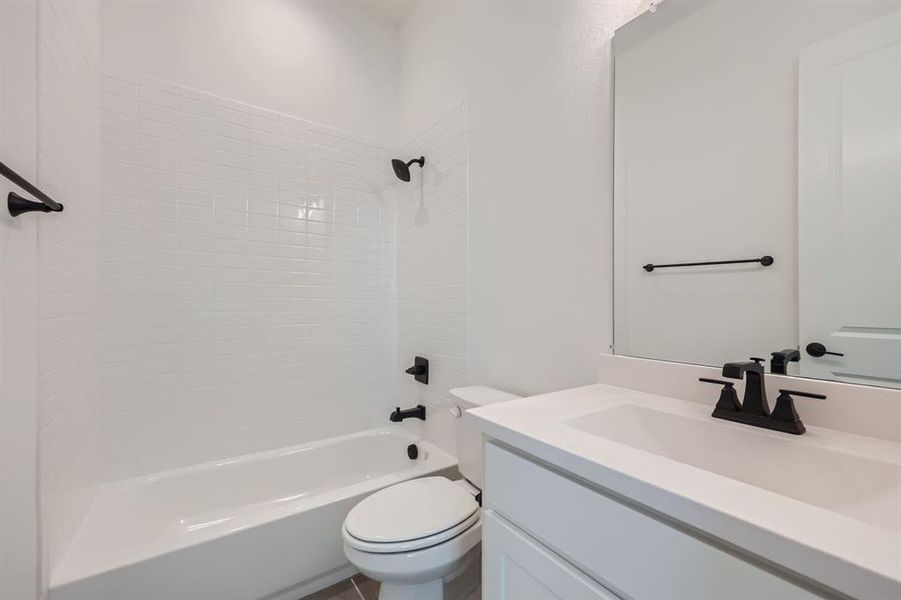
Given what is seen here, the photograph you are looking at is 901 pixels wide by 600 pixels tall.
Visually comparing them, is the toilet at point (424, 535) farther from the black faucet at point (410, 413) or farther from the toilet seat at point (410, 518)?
the black faucet at point (410, 413)

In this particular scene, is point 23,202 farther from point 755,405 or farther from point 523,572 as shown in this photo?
point 755,405

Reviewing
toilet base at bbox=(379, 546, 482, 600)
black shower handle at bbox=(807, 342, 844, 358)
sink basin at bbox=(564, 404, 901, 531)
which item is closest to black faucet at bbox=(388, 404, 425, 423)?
toilet base at bbox=(379, 546, 482, 600)

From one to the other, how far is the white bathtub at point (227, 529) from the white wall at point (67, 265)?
0.10m

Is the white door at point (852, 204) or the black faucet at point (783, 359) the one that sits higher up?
the white door at point (852, 204)

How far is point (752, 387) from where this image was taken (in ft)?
2.42

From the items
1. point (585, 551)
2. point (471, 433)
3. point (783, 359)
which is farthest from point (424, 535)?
point (783, 359)

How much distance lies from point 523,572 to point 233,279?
1762mm

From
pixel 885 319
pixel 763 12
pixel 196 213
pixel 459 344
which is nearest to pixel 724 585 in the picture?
pixel 885 319

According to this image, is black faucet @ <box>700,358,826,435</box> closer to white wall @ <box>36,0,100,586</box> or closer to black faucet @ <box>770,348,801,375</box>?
black faucet @ <box>770,348,801,375</box>

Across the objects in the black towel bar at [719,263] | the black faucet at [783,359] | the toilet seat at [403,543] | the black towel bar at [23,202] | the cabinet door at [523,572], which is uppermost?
the black towel bar at [23,202]

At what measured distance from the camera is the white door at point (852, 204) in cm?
68

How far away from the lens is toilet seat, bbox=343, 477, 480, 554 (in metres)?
1.03

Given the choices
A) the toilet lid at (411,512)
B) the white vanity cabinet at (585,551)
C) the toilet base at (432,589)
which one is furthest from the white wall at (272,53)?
the toilet base at (432,589)

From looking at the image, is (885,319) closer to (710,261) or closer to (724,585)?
(710,261)
